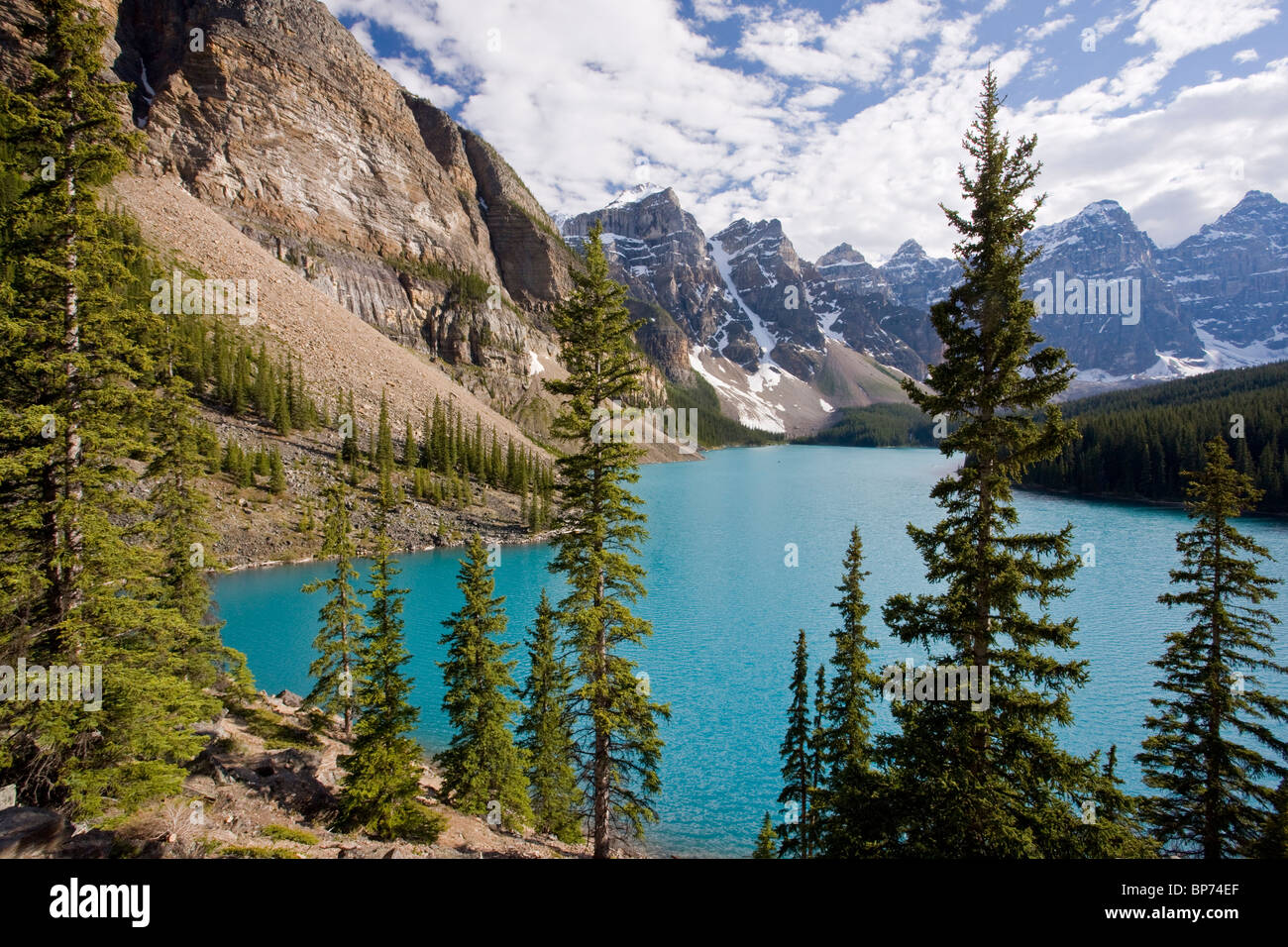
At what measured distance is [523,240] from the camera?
198m

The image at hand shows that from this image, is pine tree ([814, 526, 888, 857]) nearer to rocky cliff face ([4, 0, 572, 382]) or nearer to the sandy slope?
the sandy slope

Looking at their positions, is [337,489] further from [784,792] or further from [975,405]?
[975,405]

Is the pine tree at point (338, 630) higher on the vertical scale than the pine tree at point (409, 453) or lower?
lower

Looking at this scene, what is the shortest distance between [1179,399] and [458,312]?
609 feet

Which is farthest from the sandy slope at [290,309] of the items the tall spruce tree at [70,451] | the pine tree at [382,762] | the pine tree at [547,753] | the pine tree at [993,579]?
the pine tree at [993,579]

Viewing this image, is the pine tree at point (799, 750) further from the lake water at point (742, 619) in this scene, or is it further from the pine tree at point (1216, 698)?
the pine tree at point (1216, 698)

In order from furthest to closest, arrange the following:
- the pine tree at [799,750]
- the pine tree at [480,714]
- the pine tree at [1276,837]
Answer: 1. the pine tree at [480,714]
2. the pine tree at [799,750]
3. the pine tree at [1276,837]

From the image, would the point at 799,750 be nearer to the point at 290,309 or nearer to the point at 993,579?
the point at 993,579

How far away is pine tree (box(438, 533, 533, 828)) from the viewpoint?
19.9 meters

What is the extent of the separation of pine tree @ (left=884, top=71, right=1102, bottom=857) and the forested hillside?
3943 inches

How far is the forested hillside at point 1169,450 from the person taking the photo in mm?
87688

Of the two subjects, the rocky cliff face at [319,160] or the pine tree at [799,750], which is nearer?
the pine tree at [799,750]

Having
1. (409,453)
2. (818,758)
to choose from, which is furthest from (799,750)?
(409,453)

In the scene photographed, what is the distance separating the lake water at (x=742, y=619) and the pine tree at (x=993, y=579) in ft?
50.1
